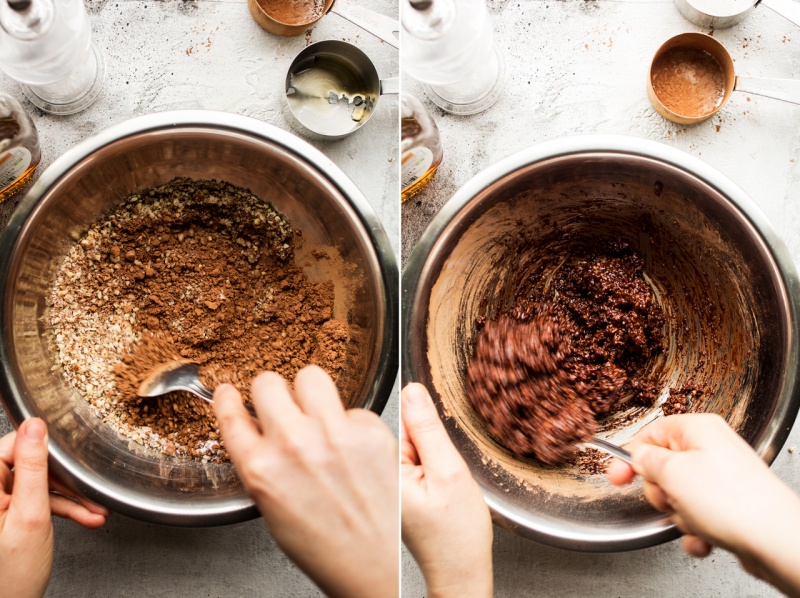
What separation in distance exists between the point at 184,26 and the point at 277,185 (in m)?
0.40

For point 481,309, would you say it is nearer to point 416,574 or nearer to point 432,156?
point 432,156

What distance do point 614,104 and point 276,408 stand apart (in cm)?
94

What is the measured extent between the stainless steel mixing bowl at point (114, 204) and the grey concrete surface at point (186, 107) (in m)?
0.20

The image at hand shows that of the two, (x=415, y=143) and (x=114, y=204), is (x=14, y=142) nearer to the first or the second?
(x=114, y=204)

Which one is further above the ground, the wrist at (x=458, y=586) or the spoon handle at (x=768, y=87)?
the spoon handle at (x=768, y=87)

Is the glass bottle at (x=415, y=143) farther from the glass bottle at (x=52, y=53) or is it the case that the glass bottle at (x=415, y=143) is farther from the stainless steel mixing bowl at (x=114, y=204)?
the glass bottle at (x=52, y=53)

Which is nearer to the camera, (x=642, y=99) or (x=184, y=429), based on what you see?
(x=184, y=429)

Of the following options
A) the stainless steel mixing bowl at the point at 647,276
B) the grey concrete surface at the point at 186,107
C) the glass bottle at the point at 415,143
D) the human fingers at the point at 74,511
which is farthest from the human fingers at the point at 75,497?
the glass bottle at the point at 415,143

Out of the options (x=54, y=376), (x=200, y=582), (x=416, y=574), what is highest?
(x=54, y=376)

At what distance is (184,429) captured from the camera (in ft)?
2.70

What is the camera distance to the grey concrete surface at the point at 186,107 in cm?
100

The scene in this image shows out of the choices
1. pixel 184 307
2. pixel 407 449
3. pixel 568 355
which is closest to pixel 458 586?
pixel 407 449

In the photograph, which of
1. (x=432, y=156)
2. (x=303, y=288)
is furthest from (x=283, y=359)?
(x=432, y=156)

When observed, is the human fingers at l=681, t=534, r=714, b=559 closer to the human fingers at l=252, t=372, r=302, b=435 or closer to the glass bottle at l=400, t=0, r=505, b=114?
the human fingers at l=252, t=372, r=302, b=435
